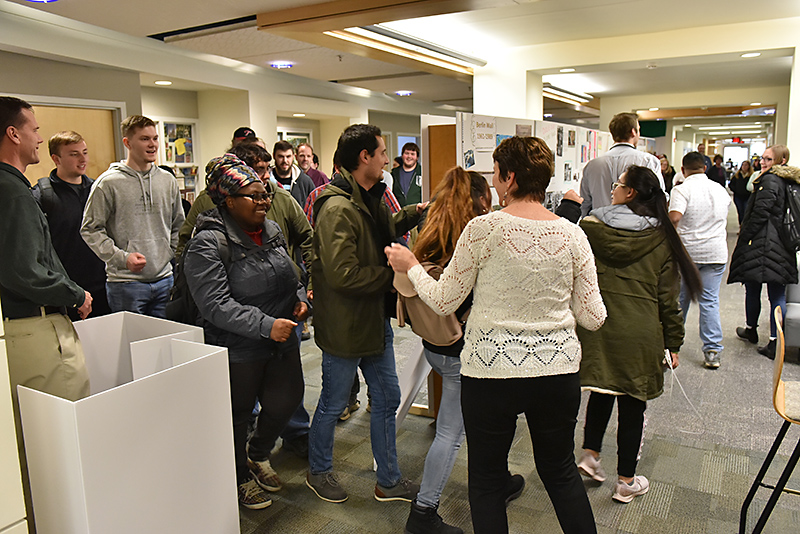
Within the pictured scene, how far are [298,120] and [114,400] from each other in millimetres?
9355

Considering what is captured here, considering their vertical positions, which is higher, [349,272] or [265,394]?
[349,272]

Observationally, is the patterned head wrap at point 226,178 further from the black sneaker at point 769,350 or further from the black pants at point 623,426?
the black sneaker at point 769,350

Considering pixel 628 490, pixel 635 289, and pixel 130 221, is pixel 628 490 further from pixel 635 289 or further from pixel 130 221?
pixel 130 221

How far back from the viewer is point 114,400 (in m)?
1.67

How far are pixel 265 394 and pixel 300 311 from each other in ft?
1.23

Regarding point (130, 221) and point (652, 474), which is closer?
point (652, 474)

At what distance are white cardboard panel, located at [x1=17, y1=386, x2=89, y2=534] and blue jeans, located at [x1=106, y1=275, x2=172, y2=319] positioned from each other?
1505mm

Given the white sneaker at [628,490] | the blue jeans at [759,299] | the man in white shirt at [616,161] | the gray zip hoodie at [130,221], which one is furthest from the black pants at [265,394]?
Answer: the blue jeans at [759,299]

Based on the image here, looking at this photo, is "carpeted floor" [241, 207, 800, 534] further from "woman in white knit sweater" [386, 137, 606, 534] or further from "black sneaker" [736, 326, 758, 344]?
"black sneaker" [736, 326, 758, 344]

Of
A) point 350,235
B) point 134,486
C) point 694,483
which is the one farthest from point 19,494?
point 694,483

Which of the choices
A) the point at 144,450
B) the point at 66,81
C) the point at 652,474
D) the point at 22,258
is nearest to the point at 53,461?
the point at 144,450

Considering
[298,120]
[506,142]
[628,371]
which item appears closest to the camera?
[506,142]

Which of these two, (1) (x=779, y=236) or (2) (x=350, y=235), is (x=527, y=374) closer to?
(2) (x=350, y=235)

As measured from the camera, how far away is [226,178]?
7.45 feet
